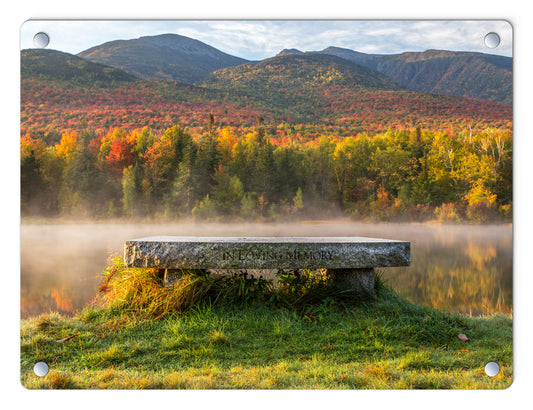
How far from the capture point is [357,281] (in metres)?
4.14

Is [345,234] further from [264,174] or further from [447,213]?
[264,174]

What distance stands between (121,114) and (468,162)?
383 centimetres

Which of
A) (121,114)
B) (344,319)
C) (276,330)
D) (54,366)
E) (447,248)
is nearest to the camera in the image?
(54,366)

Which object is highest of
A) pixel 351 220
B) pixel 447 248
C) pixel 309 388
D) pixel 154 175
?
pixel 154 175

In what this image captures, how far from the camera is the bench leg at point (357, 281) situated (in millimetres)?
4125

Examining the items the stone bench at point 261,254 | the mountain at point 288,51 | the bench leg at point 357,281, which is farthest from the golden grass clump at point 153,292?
the mountain at point 288,51

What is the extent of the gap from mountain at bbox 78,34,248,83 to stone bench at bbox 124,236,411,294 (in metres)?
1.86

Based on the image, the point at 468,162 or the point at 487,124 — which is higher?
the point at 487,124

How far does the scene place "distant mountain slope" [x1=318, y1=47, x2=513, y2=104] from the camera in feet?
11.5

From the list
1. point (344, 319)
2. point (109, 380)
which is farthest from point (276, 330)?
point (109, 380)

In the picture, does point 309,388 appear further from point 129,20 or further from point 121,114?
point 121,114

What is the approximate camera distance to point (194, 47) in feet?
13.0

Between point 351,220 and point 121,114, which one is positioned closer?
point 351,220

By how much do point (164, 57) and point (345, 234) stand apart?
2758 millimetres
